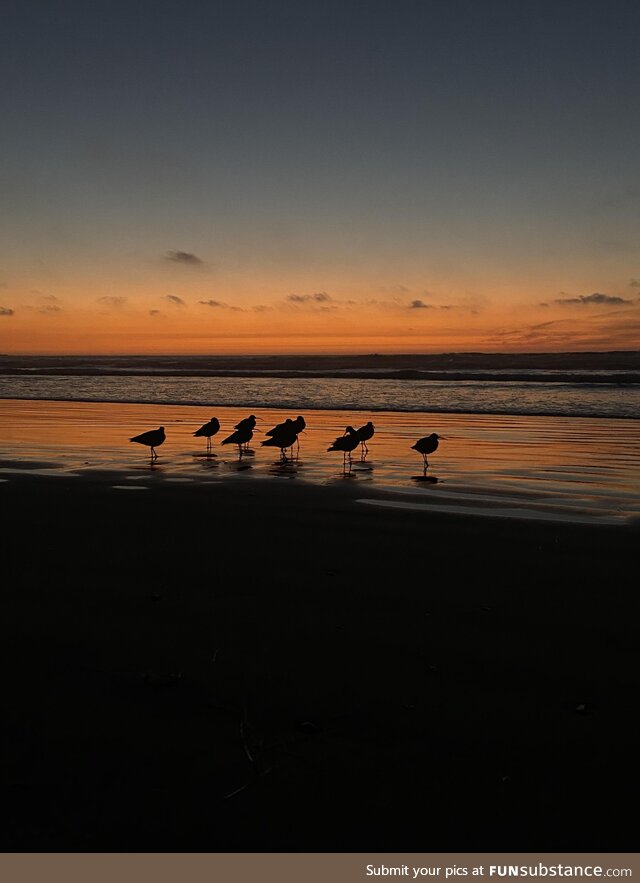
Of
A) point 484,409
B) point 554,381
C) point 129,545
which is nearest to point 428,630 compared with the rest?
point 129,545

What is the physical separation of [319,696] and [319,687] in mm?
99

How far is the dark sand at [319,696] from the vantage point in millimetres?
2736

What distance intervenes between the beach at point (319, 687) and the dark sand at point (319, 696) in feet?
0.05

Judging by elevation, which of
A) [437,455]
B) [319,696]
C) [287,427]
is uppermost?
[287,427]

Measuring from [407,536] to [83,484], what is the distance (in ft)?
18.0

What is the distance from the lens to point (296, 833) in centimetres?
266

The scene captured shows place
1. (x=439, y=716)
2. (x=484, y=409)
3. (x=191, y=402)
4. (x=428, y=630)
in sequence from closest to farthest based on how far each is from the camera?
1. (x=439, y=716)
2. (x=428, y=630)
3. (x=484, y=409)
4. (x=191, y=402)

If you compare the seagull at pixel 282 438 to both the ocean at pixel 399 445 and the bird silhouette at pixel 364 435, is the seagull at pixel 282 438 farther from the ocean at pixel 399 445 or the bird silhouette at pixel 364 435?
the bird silhouette at pixel 364 435

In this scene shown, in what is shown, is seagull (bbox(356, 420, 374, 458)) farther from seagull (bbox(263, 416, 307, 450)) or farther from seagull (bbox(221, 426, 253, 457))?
seagull (bbox(221, 426, 253, 457))

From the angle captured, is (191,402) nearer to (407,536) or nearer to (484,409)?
(484,409)

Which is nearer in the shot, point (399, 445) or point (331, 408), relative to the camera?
point (399, 445)

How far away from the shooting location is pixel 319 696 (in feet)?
12.2

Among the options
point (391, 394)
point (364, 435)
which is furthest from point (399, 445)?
point (391, 394)

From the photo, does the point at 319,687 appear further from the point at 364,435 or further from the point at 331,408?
the point at 331,408
